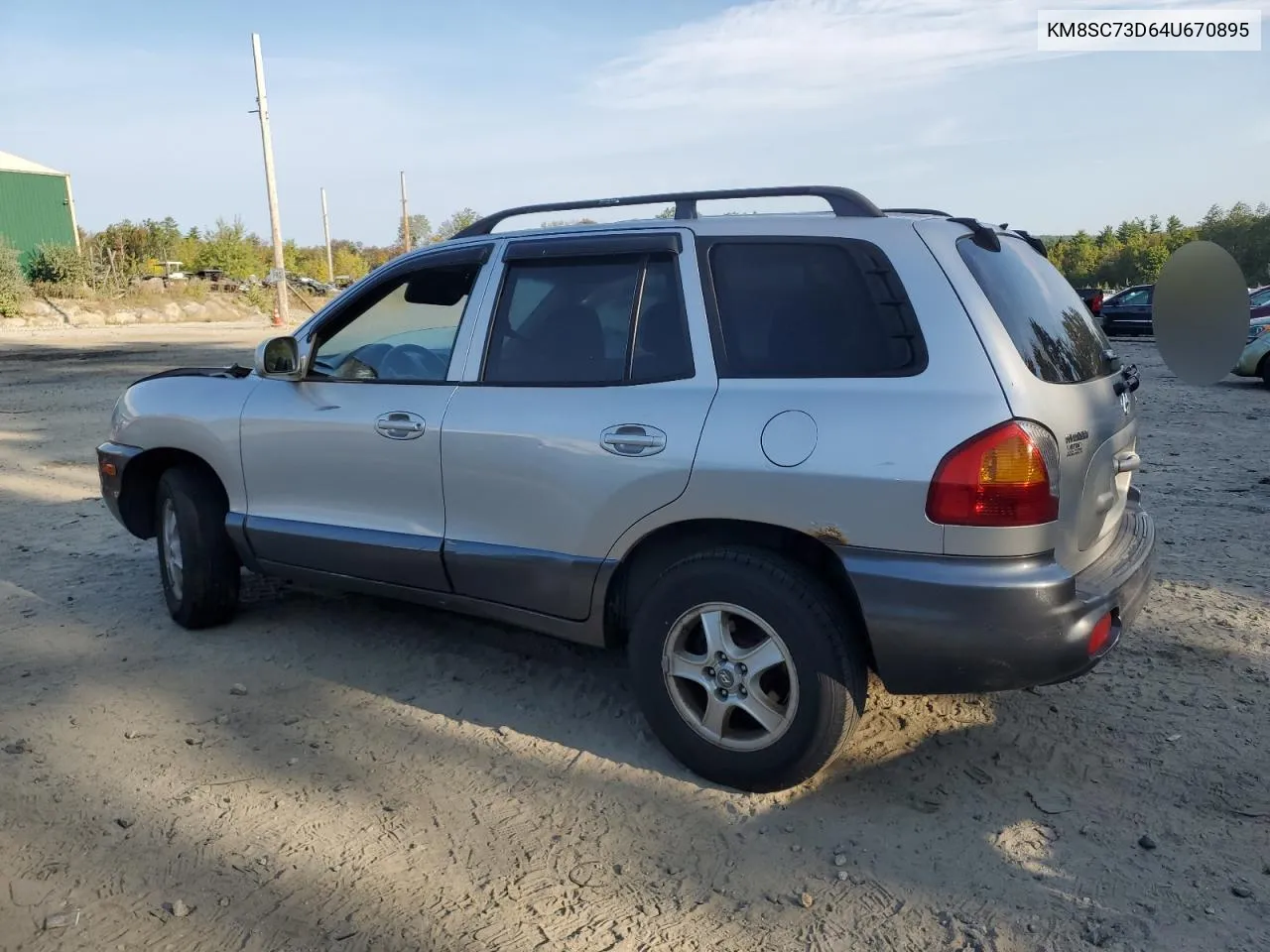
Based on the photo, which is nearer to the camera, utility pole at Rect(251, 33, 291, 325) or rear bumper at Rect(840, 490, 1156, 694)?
rear bumper at Rect(840, 490, 1156, 694)

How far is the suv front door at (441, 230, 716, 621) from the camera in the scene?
3225 mm

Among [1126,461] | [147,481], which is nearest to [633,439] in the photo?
[1126,461]

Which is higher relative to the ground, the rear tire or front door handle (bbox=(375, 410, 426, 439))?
front door handle (bbox=(375, 410, 426, 439))

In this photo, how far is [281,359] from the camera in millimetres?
4234

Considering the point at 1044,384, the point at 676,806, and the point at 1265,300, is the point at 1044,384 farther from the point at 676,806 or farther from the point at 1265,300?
the point at 1265,300

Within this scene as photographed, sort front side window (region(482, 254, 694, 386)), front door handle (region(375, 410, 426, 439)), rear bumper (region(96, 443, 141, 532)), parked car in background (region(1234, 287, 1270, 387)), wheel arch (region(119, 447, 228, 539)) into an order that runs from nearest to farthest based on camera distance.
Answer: front side window (region(482, 254, 694, 386)), front door handle (region(375, 410, 426, 439)), wheel arch (region(119, 447, 228, 539)), rear bumper (region(96, 443, 141, 532)), parked car in background (region(1234, 287, 1270, 387))

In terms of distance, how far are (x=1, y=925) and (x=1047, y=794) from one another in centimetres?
307

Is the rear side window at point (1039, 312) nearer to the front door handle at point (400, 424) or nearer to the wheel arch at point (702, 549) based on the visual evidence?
the wheel arch at point (702, 549)

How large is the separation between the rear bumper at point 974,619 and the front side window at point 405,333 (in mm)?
1898

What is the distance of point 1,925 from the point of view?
258 centimetres

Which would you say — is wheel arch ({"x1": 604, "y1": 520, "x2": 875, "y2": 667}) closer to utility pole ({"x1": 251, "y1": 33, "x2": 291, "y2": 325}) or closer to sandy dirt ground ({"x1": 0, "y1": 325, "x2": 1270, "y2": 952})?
sandy dirt ground ({"x1": 0, "y1": 325, "x2": 1270, "y2": 952})

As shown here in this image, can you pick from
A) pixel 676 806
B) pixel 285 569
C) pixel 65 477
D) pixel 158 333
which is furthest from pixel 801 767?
pixel 158 333

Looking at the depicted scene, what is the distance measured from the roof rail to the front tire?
1.17 metres

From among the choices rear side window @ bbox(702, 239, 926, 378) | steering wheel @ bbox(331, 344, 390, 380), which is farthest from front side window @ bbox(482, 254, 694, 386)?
steering wheel @ bbox(331, 344, 390, 380)
